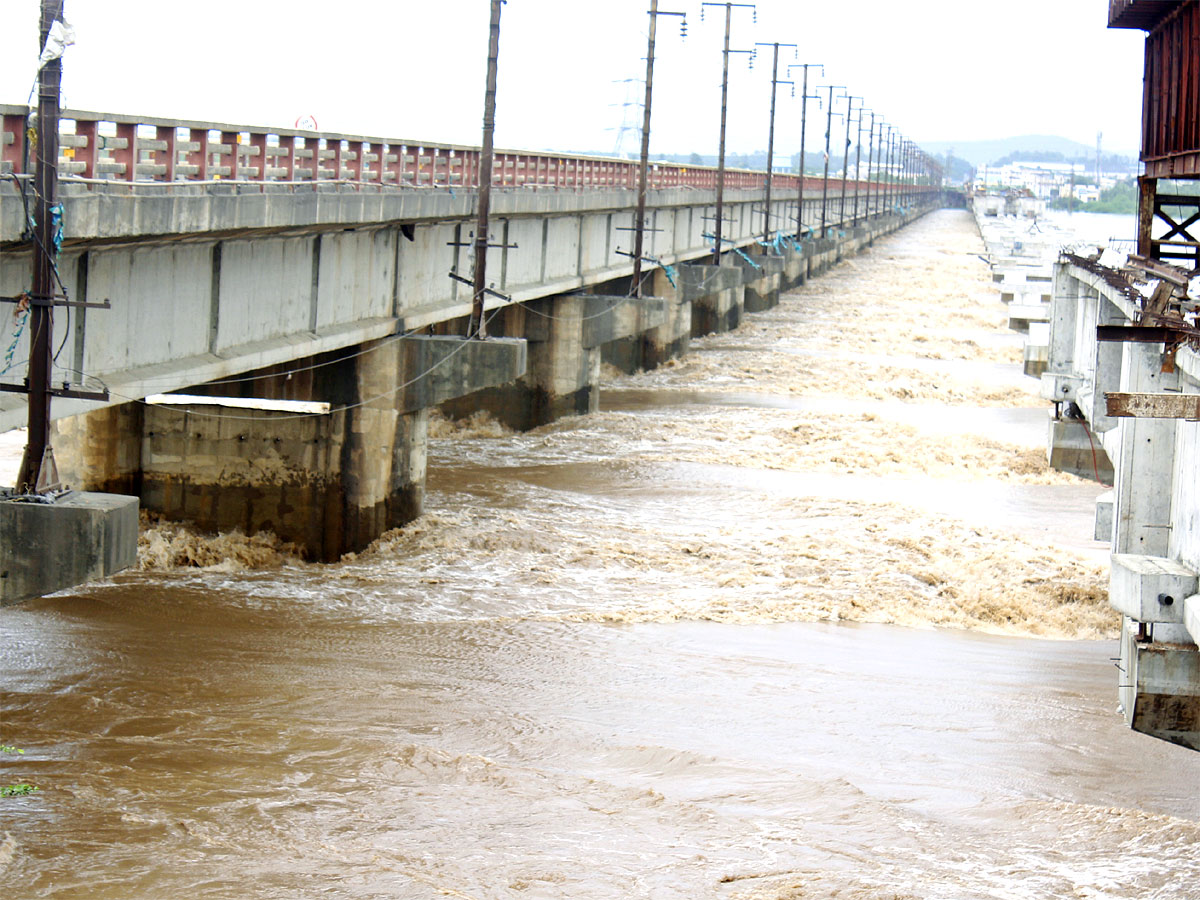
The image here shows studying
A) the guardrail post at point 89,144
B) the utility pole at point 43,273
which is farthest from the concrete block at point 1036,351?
the utility pole at point 43,273

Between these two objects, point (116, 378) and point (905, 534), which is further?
point (905, 534)

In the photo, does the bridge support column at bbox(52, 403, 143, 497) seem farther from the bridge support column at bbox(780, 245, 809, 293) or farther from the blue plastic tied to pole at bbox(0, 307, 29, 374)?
the bridge support column at bbox(780, 245, 809, 293)

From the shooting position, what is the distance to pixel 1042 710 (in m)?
14.6

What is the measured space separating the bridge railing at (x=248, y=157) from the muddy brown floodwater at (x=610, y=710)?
188 inches

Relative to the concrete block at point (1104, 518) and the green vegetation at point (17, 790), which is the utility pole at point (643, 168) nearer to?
the concrete block at point (1104, 518)

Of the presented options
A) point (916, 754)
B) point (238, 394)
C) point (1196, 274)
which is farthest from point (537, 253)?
point (916, 754)

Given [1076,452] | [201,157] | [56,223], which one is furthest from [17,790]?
[1076,452]

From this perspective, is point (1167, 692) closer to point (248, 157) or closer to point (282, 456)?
point (248, 157)

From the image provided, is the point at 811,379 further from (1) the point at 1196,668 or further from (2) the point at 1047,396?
(1) the point at 1196,668

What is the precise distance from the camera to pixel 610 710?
14133 millimetres

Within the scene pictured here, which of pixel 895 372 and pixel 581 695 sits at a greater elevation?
pixel 895 372

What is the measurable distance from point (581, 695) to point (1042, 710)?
174 inches

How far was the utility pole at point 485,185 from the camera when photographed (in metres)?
22.5

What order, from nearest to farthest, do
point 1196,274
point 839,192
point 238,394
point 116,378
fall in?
point 116,378 < point 1196,274 < point 238,394 < point 839,192
